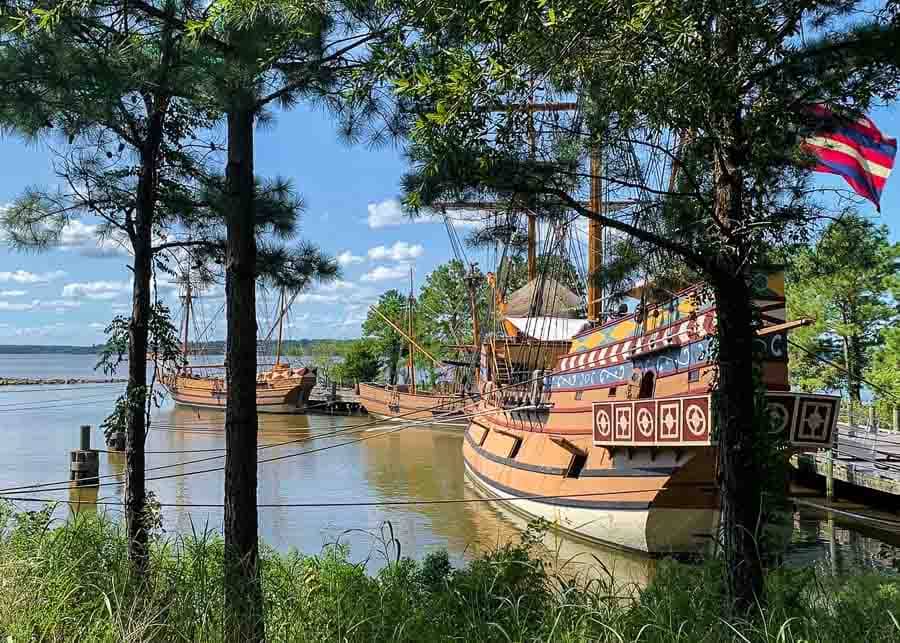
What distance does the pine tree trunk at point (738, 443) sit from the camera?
15.5 feet

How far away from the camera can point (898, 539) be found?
1574 cm

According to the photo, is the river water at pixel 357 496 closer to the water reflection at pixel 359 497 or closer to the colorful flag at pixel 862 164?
the water reflection at pixel 359 497

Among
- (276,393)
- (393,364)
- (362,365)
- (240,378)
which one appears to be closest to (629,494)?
(240,378)

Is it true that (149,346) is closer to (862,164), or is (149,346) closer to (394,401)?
(862,164)

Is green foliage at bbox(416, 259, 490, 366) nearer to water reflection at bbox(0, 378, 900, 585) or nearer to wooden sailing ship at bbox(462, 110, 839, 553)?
water reflection at bbox(0, 378, 900, 585)

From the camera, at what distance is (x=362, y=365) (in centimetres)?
6438

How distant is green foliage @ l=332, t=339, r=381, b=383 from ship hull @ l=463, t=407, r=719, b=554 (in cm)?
4788

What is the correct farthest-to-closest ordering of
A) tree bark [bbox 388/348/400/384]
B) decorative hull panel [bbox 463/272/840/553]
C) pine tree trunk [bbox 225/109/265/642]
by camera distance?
tree bark [bbox 388/348/400/384] → decorative hull panel [bbox 463/272/840/553] → pine tree trunk [bbox 225/109/265/642]

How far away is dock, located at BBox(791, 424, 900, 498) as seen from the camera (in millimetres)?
17091

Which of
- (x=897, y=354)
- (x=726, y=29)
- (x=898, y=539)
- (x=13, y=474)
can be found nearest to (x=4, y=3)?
(x=726, y=29)

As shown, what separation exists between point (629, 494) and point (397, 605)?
31.1 ft

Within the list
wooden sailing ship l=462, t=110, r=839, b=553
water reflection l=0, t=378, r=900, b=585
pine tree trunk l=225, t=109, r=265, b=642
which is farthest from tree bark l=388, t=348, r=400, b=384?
pine tree trunk l=225, t=109, r=265, b=642

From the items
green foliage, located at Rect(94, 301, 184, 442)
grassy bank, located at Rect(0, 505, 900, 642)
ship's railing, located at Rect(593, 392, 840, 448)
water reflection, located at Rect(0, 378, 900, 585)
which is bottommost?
water reflection, located at Rect(0, 378, 900, 585)

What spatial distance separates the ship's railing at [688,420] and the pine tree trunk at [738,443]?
527 cm
